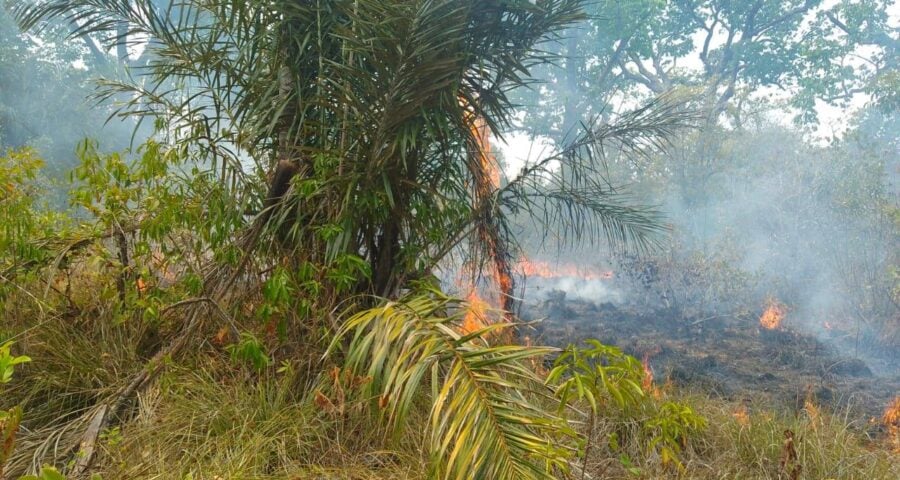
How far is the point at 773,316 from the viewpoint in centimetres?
709

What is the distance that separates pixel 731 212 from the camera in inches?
409

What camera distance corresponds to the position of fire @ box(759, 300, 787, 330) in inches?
271

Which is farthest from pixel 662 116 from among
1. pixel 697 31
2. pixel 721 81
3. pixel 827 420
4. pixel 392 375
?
pixel 697 31

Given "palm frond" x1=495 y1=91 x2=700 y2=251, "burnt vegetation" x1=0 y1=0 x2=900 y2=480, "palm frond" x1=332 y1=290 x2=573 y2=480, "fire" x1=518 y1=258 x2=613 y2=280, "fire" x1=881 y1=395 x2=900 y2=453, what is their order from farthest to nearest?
"fire" x1=518 y1=258 x2=613 y2=280 → "fire" x1=881 y1=395 x2=900 y2=453 → "palm frond" x1=495 y1=91 x2=700 y2=251 → "burnt vegetation" x1=0 y1=0 x2=900 y2=480 → "palm frond" x1=332 y1=290 x2=573 y2=480

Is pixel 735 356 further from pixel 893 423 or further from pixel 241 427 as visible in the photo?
pixel 241 427

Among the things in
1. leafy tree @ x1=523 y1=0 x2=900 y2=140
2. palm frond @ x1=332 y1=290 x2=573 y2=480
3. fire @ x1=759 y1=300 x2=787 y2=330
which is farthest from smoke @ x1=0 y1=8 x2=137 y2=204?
fire @ x1=759 y1=300 x2=787 y2=330

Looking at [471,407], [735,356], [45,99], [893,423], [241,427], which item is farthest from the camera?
[45,99]

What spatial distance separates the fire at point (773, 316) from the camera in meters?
6.89

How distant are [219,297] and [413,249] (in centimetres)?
93

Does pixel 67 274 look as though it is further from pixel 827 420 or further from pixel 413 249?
pixel 827 420

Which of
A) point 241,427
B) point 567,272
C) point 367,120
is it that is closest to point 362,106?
point 367,120

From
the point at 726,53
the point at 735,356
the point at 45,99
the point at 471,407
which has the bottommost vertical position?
the point at 735,356

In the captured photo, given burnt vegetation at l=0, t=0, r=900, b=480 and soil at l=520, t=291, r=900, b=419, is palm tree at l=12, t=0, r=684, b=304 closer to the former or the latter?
burnt vegetation at l=0, t=0, r=900, b=480

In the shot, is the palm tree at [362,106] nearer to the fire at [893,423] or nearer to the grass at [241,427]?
the grass at [241,427]
